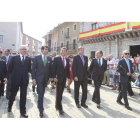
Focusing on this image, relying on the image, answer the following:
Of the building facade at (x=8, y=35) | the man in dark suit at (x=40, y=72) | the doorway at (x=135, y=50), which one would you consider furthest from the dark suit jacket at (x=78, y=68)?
the building facade at (x=8, y=35)

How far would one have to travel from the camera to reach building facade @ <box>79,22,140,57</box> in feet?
52.7

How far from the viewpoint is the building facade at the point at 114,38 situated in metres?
16.1

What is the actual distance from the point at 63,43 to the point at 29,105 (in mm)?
29615

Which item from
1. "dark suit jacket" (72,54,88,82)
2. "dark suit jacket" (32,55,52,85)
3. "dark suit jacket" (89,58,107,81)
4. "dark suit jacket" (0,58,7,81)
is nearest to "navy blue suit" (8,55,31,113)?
"dark suit jacket" (32,55,52,85)

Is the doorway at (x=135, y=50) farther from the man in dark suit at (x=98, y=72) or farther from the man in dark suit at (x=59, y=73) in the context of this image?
the man in dark suit at (x=59, y=73)

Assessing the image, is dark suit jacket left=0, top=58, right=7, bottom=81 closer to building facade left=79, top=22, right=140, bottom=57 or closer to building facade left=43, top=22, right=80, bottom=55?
building facade left=79, top=22, right=140, bottom=57

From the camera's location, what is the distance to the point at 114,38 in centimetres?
1852

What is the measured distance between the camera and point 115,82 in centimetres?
798

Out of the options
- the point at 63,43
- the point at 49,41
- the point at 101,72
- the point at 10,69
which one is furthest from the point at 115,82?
the point at 49,41

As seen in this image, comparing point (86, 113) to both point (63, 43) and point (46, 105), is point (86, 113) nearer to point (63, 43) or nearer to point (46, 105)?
point (46, 105)

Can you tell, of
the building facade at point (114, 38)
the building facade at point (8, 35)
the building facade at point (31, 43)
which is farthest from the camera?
the building facade at point (31, 43)

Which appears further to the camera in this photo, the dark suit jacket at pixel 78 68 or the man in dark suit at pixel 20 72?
the dark suit jacket at pixel 78 68

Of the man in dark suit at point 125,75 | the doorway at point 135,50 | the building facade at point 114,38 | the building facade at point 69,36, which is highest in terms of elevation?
the building facade at point 69,36

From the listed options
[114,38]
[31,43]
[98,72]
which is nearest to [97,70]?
[98,72]
